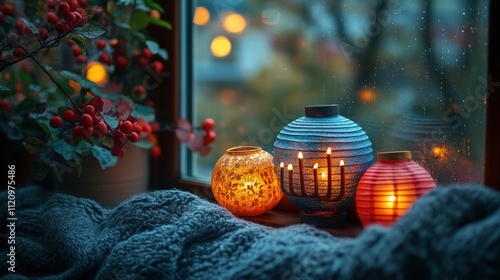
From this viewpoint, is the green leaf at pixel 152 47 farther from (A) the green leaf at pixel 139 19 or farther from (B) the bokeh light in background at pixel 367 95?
(B) the bokeh light in background at pixel 367 95

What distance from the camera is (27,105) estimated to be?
136 centimetres

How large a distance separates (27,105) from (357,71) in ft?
2.57

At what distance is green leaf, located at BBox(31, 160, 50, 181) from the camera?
1214mm

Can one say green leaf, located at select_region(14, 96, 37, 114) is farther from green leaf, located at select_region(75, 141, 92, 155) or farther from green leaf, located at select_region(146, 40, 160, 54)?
green leaf, located at select_region(146, 40, 160, 54)

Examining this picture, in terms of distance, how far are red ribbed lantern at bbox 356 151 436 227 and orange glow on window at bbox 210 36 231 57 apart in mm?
628

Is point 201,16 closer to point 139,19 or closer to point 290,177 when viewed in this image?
point 139,19

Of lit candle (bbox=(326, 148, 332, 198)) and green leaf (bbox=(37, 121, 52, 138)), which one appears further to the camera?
green leaf (bbox=(37, 121, 52, 138))

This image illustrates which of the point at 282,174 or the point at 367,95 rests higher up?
the point at 367,95

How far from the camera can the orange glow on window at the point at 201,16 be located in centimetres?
153

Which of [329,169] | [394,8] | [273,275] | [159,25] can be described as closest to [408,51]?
[394,8]

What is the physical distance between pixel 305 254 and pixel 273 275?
6 centimetres

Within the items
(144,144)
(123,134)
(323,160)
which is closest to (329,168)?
(323,160)

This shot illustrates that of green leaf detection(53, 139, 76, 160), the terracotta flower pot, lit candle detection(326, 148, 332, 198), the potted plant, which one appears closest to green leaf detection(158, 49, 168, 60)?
the potted plant

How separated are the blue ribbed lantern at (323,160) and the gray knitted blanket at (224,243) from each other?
0.43ft
